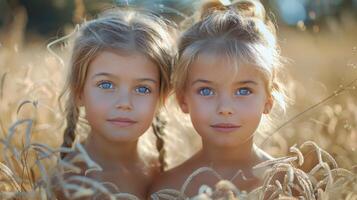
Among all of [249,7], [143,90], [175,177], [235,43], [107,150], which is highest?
[249,7]

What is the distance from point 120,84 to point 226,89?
0.35 meters

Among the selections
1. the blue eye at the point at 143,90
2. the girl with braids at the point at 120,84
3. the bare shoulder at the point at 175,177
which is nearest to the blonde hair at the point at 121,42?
the girl with braids at the point at 120,84

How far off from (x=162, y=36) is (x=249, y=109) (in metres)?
0.44

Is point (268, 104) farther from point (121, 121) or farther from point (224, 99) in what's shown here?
point (121, 121)

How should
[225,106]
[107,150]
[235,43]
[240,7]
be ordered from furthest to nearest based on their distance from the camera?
[240,7] < [107,150] < [235,43] < [225,106]

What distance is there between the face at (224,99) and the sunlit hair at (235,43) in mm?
27

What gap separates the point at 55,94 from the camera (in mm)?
3277

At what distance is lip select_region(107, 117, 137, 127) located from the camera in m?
2.34

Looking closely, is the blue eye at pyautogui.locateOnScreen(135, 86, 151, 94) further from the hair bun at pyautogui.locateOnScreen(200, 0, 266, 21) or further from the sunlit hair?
the hair bun at pyautogui.locateOnScreen(200, 0, 266, 21)

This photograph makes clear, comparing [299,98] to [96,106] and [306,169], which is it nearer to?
[306,169]

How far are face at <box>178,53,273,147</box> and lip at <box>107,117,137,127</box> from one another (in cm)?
22

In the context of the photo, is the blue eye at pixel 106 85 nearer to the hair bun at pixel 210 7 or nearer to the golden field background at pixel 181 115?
the golden field background at pixel 181 115

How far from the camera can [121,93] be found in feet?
7.66

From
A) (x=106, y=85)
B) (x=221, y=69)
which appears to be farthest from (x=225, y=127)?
(x=106, y=85)
